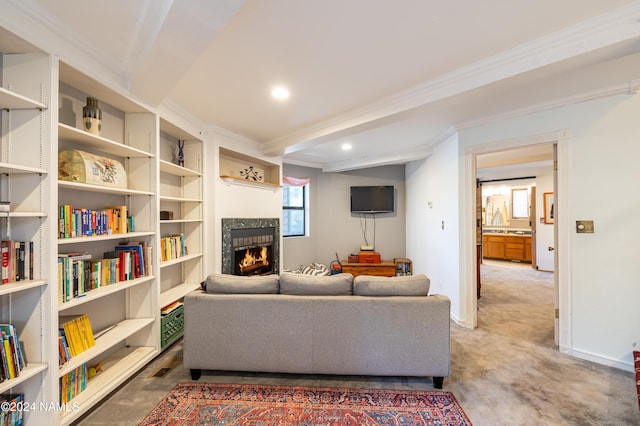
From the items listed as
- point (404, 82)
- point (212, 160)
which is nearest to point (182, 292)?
point (212, 160)

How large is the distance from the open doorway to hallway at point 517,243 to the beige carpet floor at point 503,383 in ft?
1.27

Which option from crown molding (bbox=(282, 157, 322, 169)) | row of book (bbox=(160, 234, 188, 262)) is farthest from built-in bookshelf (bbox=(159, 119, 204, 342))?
crown molding (bbox=(282, 157, 322, 169))

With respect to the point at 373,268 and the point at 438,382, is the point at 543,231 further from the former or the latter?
the point at 438,382

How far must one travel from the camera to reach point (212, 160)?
3236 mm

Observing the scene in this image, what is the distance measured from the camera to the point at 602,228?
2.24 m

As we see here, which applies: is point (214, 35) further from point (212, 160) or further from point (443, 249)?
point (443, 249)

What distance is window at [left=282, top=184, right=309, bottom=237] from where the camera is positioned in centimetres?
517

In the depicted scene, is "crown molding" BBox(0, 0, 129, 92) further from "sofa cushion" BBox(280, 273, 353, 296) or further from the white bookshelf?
the white bookshelf

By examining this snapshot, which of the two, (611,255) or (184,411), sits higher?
(611,255)

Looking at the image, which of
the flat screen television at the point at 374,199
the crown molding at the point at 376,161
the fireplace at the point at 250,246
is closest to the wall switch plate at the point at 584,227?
the crown molding at the point at 376,161

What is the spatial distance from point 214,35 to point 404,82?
148cm

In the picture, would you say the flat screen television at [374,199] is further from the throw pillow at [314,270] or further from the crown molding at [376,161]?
the throw pillow at [314,270]

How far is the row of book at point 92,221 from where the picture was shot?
1.67 meters

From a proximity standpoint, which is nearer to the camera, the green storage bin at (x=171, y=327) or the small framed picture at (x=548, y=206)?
the green storage bin at (x=171, y=327)
